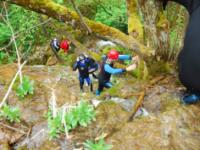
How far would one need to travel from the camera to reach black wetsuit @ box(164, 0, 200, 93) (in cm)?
260

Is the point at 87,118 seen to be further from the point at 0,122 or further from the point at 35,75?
the point at 35,75

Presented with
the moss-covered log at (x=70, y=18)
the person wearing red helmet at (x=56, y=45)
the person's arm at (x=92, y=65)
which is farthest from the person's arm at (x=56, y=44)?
the moss-covered log at (x=70, y=18)

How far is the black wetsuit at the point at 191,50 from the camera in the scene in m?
2.60

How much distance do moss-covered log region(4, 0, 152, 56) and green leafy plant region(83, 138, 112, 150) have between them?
4.95ft

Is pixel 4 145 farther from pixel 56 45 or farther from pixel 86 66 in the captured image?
pixel 56 45

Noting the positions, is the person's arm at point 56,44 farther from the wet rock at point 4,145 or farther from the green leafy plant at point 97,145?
the green leafy plant at point 97,145

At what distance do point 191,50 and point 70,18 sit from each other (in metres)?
2.37

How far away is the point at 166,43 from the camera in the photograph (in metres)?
5.34

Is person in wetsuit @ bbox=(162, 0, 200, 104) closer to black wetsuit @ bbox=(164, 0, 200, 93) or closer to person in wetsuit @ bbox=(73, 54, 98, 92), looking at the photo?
black wetsuit @ bbox=(164, 0, 200, 93)

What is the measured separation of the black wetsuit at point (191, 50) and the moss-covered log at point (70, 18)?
206 cm

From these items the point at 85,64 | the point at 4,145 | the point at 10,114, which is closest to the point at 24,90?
the point at 10,114

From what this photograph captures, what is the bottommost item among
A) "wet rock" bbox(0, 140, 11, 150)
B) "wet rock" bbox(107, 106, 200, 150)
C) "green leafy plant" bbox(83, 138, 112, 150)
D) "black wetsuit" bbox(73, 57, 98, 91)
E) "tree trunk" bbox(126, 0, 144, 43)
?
"black wetsuit" bbox(73, 57, 98, 91)

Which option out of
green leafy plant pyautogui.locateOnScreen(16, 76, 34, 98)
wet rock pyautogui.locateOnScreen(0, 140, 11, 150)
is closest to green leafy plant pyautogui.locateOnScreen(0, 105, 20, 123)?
wet rock pyautogui.locateOnScreen(0, 140, 11, 150)

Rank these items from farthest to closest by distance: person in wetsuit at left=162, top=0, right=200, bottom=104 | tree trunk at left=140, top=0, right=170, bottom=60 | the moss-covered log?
1. tree trunk at left=140, top=0, right=170, bottom=60
2. the moss-covered log
3. person in wetsuit at left=162, top=0, right=200, bottom=104
